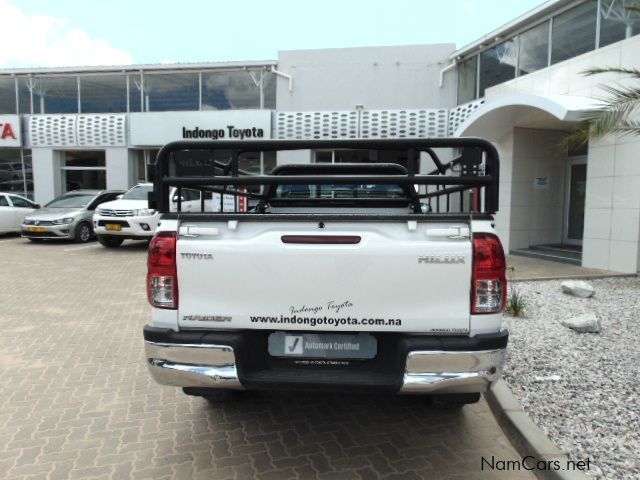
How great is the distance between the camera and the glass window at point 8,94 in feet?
67.0

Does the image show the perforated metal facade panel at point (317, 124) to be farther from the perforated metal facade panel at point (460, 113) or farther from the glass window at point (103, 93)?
the glass window at point (103, 93)

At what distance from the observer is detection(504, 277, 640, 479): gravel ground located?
313 cm

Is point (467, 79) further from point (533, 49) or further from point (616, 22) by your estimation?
point (616, 22)

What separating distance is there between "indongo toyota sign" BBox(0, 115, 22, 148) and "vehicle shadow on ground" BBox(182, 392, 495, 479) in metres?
20.1

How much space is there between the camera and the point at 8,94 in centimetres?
2059

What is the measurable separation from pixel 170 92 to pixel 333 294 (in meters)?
18.8

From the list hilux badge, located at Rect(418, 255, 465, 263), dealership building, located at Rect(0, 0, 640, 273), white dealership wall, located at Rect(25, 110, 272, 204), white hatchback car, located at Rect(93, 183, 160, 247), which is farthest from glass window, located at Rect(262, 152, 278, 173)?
hilux badge, located at Rect(418, 255, 465, 263)

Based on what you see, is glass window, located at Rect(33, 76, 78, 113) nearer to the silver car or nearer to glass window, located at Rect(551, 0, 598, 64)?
the silver car

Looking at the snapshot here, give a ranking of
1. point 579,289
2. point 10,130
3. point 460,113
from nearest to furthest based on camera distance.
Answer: point 579,289 → point 460,113 → point 10,130

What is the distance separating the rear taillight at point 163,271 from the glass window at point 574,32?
431 inches

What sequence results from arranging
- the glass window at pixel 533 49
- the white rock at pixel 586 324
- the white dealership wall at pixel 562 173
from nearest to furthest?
the white rock at pixel 586 324 < the white dealership wall at pixel 562 173 < the glass window at pixel 533 49

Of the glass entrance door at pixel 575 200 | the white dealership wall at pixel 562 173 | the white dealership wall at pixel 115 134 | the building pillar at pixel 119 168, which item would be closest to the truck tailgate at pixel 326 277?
the white dealership wall at pixel 562 173

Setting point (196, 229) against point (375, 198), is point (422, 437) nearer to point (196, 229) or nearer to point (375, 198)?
point (196, 229)

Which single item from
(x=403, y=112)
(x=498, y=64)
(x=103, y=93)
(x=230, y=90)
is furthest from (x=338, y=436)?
(x=103, y=93)
